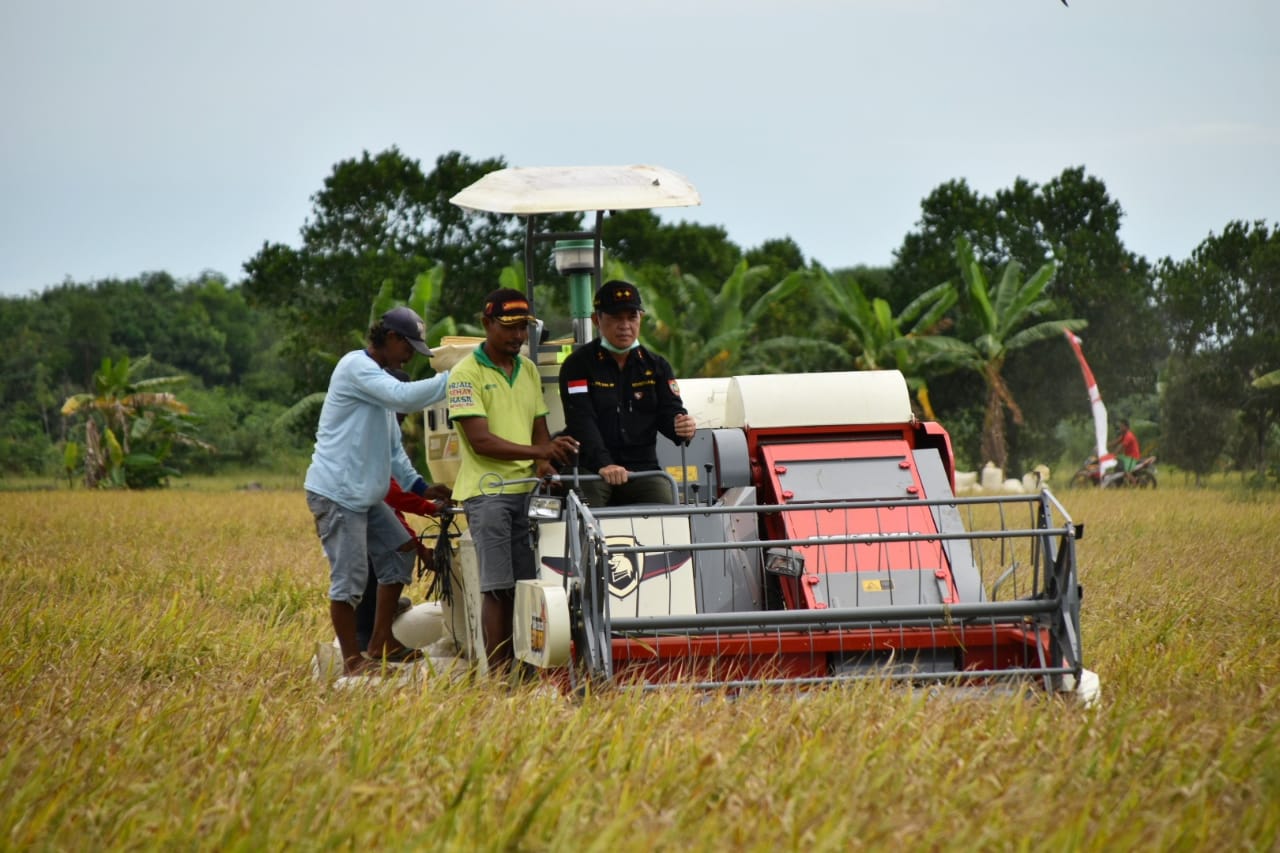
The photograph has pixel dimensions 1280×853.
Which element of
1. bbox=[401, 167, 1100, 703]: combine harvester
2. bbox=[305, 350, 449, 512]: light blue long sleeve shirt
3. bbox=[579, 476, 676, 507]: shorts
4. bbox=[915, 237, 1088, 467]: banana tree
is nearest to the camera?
→ bbox=[401, 167, 1100, 703]: combine harvester

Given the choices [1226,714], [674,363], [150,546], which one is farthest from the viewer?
[674,363]

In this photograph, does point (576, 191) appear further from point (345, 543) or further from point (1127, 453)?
point (1127, 453)

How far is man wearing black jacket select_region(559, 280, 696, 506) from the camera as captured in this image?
6.71 meters

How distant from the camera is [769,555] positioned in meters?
6.95

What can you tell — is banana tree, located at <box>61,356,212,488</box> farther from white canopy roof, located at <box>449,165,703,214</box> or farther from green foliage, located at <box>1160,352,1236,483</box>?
white canopy roof, located at <box>449,165,703,214</box>

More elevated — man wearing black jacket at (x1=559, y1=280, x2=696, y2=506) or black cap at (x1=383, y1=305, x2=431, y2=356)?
black cap at (x1=383, y1=305, x2=431, y2=356)

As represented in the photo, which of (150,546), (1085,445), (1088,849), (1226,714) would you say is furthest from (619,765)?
(1085,445)

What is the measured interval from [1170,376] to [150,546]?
1119 inches

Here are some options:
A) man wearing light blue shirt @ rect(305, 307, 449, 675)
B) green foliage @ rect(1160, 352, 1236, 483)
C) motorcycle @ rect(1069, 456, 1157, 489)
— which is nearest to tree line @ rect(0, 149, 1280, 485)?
green foliage @ rect(1160, 352, 1236, 483)

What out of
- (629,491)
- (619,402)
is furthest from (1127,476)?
(619,402)

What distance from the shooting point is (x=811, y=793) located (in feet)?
13.3

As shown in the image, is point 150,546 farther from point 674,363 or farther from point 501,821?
point 674,363

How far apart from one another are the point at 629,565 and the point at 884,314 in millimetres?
28210

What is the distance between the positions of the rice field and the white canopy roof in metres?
2.25
